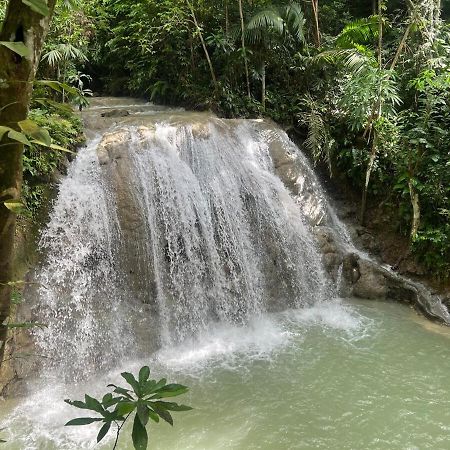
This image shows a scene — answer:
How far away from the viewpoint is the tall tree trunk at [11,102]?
1.12 meters

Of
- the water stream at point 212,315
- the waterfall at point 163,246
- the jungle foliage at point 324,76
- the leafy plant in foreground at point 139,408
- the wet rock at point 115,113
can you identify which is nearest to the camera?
the leafy plant in foreground at point 139,408

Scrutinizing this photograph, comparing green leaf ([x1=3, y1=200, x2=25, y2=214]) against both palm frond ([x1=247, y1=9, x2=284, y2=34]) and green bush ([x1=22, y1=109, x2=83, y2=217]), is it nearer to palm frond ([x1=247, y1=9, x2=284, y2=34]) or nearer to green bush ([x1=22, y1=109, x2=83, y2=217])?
green bush ([x1=22, y1=109, x2=83, y2=217])

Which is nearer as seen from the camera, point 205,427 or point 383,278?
point 205,427

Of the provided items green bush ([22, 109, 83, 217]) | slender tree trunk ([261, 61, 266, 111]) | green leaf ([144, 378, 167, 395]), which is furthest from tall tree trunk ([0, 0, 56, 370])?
slender tree trunk ([261, 61, 266, 111])

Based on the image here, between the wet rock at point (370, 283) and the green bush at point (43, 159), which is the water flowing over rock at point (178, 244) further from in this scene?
the green bush at point (43, 159)

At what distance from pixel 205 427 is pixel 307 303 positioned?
2.95 meters

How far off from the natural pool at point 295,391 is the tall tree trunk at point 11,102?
110 inches

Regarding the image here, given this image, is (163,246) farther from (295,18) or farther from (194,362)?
(295,18)

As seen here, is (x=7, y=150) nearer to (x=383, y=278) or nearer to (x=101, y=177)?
(x=101, y=177)

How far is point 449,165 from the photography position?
620 centimetres

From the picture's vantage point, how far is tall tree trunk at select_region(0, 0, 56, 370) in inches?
43.9

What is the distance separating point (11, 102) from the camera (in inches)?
44.1

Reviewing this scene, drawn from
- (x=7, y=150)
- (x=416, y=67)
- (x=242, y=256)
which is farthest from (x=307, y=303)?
(x=7, y=150)

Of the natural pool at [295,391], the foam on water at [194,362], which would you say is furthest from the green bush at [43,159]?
the natural pool at [295,391]
